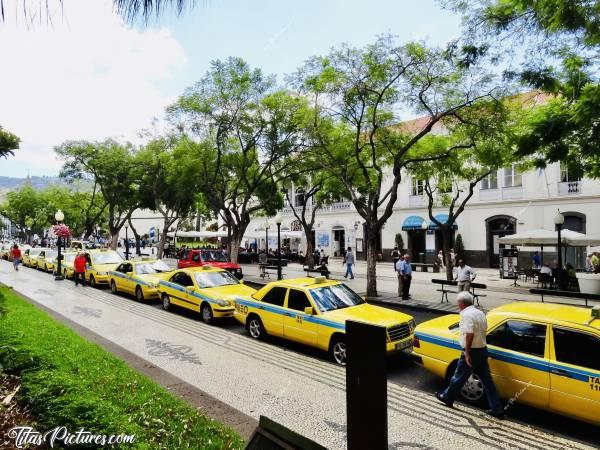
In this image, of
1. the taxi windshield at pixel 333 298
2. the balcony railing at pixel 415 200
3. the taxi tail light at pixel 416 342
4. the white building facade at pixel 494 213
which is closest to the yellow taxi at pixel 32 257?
the taxi windshield at pixel 333 298

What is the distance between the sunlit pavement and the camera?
5043 mm

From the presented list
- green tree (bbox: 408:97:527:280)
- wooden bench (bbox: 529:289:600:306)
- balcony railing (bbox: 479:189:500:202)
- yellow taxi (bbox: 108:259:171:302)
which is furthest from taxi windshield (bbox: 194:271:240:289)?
balcony railing (bbox: 479:189:500:202)

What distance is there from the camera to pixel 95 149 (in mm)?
30328

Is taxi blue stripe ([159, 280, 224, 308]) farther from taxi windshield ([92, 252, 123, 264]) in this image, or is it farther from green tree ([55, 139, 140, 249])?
green tree ([55, 139, 140, 249])

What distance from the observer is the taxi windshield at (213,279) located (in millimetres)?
12410

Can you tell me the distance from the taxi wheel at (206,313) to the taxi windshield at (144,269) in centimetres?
533

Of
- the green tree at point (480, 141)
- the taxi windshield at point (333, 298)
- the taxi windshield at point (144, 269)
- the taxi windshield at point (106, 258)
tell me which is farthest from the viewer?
the taxi windshield at point (106, 258)

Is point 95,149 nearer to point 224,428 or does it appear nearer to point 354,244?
point 354,244

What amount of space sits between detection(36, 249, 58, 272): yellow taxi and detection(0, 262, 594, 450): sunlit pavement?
14558mm

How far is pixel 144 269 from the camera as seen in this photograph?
16.3 m

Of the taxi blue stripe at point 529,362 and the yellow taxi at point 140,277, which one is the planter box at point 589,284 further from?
the yellow taxi at point 140,277

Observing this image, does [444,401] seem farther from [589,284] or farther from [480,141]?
[589,284]

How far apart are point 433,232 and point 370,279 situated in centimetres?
1997

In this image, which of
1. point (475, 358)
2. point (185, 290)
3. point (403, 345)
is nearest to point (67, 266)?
point (185, 290)
